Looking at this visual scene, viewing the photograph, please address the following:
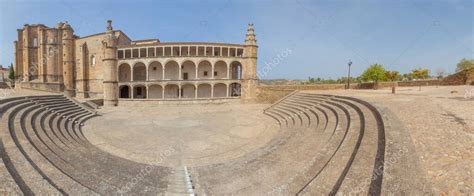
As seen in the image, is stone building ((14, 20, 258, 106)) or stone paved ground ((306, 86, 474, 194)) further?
stone building ((14, 20, 258, 106))

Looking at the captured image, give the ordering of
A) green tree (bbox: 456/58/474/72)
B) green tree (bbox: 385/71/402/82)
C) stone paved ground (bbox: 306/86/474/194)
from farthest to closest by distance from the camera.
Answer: green tree (bbox: 385/71/402/82) → green tree (bbox: 456/58/474/72) → stone paved ground (bbox: 306/86/474/194)

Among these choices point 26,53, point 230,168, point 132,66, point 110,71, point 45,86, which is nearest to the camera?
point 230,168

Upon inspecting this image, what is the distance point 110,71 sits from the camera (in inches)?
1166

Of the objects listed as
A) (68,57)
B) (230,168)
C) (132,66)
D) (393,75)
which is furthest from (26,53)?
(393,75)

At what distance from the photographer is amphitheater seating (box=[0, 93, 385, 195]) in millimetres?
5312

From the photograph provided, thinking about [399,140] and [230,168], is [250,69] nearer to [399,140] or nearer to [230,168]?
[230,168]

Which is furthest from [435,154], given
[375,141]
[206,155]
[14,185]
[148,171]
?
[14,185]

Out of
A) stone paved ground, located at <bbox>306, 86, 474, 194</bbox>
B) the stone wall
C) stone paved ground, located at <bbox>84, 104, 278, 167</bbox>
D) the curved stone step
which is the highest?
the stone wall

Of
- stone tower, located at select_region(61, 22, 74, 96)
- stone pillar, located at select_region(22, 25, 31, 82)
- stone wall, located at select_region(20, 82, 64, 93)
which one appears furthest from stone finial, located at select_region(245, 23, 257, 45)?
stone pillar, located at select_region(22, 25, 31, 82)

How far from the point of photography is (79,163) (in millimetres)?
7430

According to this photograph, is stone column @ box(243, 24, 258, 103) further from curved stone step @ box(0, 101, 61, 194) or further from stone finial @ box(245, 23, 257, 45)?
curved stone step @ box(0, 101, 61, 194)

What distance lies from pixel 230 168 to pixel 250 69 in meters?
24.8

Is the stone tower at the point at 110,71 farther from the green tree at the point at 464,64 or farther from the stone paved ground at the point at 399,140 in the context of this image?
the green tree at the point at 464,64

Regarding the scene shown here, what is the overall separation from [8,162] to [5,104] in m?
9.46
